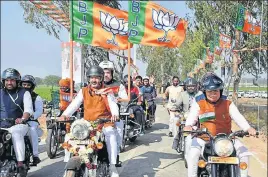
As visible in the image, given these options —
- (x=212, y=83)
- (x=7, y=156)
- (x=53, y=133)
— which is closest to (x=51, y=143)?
(x=53, y=133)

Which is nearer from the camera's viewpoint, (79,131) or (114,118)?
(79,131)

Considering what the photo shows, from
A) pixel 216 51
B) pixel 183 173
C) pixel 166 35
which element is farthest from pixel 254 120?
pixel 183 173

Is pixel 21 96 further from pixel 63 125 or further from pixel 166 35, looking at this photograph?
pixel 166 35

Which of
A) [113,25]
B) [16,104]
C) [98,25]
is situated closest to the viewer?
[16,104]

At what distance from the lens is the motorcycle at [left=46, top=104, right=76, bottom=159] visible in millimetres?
8148

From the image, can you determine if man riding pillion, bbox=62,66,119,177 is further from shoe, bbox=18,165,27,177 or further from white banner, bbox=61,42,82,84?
white banner, bbox=61,42,82,84

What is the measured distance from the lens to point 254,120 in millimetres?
21500

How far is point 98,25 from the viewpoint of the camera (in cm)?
955

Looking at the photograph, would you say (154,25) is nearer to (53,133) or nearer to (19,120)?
(53,133)

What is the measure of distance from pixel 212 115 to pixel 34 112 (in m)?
3.69

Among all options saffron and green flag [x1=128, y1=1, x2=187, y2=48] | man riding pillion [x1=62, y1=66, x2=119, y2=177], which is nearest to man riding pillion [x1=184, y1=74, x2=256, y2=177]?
man riding pillion [x1=62, y1=66, x2=119, y2=177]

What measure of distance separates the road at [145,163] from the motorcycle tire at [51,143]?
14 cm

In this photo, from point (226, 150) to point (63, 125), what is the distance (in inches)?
206

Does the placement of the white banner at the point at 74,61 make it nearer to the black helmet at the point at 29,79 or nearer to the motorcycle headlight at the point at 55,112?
the motorcycle headlight at the point at 55,112
